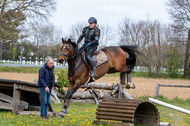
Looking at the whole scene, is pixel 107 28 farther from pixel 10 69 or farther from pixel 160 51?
pixel 10 69

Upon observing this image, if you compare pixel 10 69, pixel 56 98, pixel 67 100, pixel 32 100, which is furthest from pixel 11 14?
pixel 67 100

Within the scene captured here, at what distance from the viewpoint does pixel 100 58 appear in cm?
818

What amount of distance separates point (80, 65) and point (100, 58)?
76cm

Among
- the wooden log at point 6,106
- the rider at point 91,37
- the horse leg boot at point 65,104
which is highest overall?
the rider at point 91,37

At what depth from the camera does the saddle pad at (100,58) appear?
317 inches

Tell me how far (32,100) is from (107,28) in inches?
1351

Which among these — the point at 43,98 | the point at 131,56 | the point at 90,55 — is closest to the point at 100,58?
the point at 90,55

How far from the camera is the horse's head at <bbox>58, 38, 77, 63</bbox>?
713 centimetres

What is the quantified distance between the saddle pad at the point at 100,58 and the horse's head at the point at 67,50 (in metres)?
0.77

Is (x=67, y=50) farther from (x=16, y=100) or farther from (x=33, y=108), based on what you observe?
(x=33, y=108)

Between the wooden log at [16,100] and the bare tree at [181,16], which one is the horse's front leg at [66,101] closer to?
the wooden log at [16,100]

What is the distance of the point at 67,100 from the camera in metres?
7.41

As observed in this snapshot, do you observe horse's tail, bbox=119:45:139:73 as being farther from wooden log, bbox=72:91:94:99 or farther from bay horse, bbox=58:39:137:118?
wooden log, bbox=72:91:94:99

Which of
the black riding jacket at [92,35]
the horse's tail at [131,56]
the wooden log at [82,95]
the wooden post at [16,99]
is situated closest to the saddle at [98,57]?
the black riding jacket at [92,35]
